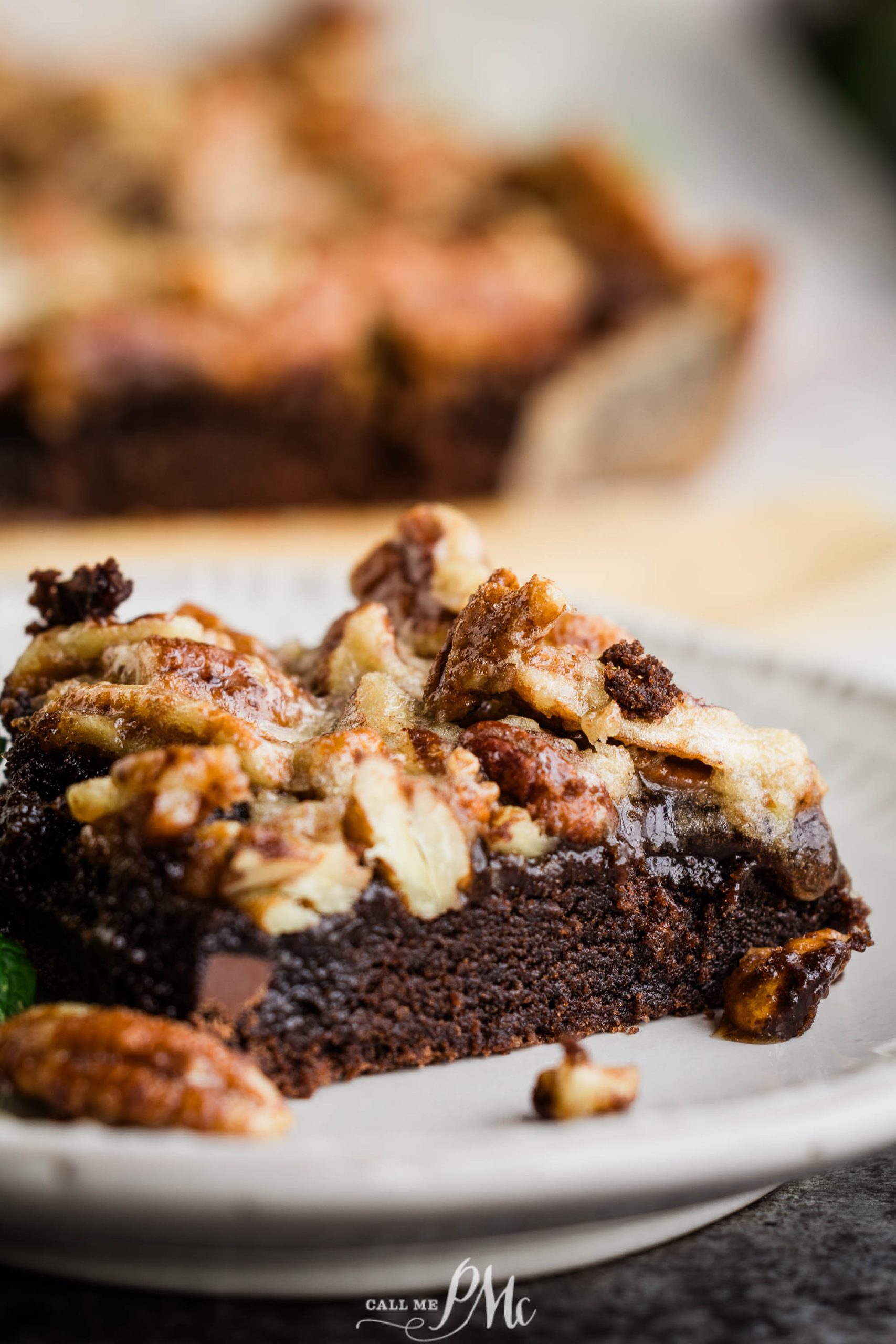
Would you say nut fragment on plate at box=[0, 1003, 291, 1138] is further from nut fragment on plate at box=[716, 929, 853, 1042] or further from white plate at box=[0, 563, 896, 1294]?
nut fragment on plate at box=[716, 929, 853, 1042]

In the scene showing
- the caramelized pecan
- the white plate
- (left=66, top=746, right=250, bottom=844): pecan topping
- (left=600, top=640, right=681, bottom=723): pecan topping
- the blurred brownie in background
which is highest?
the blurred brownie in background

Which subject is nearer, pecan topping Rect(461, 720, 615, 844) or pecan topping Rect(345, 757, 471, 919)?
pecan topping Rect(345, 757, 471, 919)

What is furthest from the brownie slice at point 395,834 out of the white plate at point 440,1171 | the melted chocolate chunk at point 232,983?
the white plate at point 440,1171

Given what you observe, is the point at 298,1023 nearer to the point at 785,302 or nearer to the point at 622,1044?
the point at 622,1044

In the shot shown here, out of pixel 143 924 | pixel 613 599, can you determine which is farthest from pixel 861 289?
pixel 143 924

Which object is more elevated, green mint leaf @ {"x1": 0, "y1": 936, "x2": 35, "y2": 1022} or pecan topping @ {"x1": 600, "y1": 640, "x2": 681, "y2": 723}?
pecan topping @ {"x1": 600, "y1": 640, "x2": 681, "y2": 723}

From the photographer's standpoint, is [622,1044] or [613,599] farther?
[613,599]

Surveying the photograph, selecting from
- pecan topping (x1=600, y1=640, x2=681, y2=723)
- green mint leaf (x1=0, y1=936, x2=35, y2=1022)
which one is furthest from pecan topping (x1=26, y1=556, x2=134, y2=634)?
pecan topping (x1=600, y1=640, x2=681, y2=723)

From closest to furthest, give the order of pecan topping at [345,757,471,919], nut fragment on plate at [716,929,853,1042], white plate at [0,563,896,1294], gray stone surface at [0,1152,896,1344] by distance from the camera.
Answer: white plate at [0,563,896,1294] < gray stone surface at [0,1152,896,1344] < pecan topping at [345,757,471,919] < nut fragment on plate at [716,929,853,1042]
